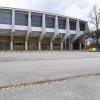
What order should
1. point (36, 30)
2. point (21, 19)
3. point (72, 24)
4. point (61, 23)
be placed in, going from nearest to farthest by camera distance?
point (21, 19) < point (36, 30) < point (61, 23) < point (72, 24)

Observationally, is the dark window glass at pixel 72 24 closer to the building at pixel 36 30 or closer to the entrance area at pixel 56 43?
the building at pixel 36 30

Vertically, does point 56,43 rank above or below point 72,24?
below

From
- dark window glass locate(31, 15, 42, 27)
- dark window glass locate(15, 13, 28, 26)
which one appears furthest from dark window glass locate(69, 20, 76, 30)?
dark window glass locate(15, 13, 28, 26)

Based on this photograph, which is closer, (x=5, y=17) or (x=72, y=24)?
(x=5, y=17)

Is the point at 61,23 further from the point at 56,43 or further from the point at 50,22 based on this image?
the point at 56,43

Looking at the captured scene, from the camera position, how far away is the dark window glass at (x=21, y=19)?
7200 cm

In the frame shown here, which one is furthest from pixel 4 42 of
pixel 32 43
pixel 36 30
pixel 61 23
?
pixel 61 23

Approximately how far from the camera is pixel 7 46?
74.2 meters

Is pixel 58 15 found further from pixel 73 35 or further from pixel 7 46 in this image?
pixel 7 46

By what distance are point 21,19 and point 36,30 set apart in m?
5.68

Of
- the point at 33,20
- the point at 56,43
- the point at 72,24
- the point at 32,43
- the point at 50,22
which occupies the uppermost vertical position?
the point at 33,20

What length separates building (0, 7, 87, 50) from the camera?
70.6m

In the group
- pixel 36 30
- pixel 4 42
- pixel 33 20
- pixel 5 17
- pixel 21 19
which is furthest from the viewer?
pixel 33 20

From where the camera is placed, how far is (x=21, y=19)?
237 ft
